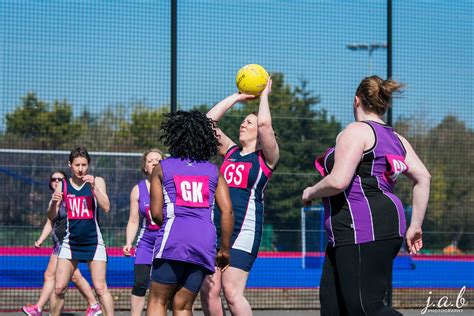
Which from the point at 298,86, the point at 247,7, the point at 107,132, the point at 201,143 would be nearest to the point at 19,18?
the point at 107,132

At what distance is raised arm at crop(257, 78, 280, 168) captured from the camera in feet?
21.5

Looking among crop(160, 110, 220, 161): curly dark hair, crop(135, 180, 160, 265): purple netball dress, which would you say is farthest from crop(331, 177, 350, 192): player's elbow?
crop(135, 180, 160, 265): purple netball dress

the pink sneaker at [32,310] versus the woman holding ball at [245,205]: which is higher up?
the woman holding ball at [245,205]

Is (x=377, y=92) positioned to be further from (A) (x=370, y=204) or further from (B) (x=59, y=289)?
(B) (x=59, y=289)

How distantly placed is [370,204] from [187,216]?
47.5 inches

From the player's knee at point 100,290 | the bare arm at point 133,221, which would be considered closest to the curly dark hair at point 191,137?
the bare arm at point 133,221

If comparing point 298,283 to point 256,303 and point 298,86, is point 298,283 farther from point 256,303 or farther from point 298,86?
point 298,86

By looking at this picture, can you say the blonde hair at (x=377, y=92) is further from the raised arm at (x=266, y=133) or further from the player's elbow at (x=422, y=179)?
the raised arm at (x=266, y=133)

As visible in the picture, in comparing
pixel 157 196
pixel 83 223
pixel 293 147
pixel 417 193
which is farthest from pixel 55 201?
pixel 417 193

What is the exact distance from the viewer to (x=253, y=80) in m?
6.82

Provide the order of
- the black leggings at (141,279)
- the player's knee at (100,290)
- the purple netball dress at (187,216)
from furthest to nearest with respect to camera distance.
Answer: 1. the player's knee at (100,290)
2. the black leggings at (141,279)
3. the purple netball dress at (187,216)

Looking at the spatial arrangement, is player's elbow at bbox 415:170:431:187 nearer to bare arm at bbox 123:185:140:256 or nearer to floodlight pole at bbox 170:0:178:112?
bare arm at bbox 123:185:140:256

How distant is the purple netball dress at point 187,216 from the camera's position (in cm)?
539

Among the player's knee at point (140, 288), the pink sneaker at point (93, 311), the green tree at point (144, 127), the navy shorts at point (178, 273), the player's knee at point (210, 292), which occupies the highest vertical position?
the green tree at point (144, 127)
